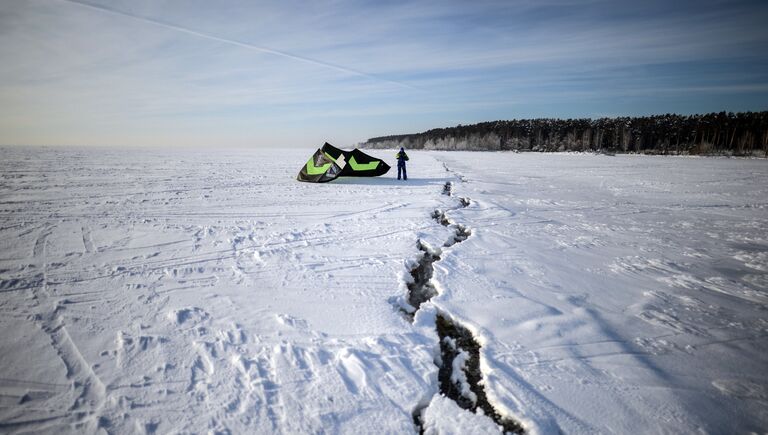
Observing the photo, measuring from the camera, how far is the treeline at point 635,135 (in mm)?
38906

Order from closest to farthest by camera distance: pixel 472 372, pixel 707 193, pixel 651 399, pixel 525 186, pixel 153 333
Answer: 1. pixel 651 399
2. pixel 472 372
3. pixel 153 333
4. pixel 707 193
5. pixel 525 186

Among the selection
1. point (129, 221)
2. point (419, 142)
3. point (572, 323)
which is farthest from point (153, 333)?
point (419, 142)

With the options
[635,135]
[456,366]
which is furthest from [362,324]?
[635,135]

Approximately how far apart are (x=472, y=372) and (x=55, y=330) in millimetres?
3539

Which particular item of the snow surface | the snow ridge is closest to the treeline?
the snow surface

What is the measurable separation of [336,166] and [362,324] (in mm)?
9018

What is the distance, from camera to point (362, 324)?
291cm

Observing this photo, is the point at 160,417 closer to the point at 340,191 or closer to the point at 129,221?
the point at 129,221

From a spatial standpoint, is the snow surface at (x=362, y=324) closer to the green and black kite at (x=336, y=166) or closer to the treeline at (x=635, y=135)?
the green and black kite at (x=336, y=166)

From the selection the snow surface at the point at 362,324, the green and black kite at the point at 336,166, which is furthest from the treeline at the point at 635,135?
the snow surface at the point at 362,324

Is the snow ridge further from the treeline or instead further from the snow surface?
the treeline

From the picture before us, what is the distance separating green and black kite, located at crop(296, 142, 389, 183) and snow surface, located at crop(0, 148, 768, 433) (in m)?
5.47

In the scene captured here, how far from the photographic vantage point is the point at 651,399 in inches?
83.1

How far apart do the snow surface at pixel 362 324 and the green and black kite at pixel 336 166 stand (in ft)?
18.0
